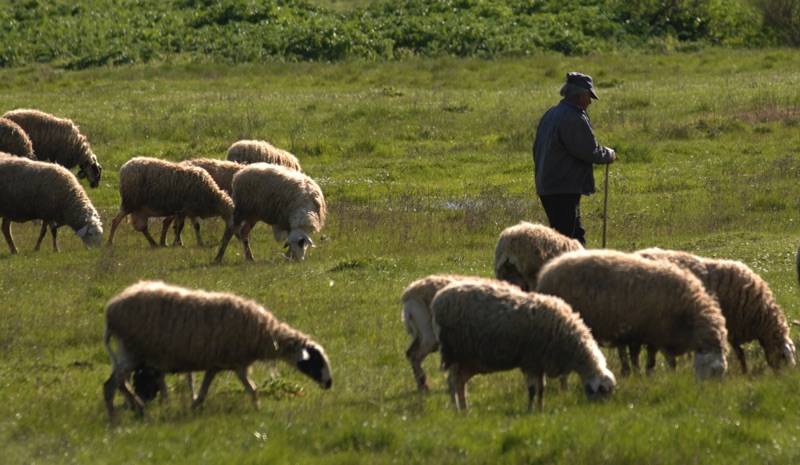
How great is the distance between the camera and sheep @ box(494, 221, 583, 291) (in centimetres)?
1405

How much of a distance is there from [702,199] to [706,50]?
24.0 m

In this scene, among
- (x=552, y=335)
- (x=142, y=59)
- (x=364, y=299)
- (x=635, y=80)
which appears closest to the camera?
(x=552, y=335)

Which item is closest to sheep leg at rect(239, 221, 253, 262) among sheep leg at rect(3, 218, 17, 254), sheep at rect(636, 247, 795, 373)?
sheep leg at rect(3, 218, 17, 254)

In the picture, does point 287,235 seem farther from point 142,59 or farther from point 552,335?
point 142,59

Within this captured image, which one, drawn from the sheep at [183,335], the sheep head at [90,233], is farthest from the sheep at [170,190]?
the sheep at [183,335]

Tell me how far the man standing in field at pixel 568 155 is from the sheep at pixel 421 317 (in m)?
3.48

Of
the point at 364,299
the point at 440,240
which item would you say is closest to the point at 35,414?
the point at 364,299

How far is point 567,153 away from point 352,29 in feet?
107

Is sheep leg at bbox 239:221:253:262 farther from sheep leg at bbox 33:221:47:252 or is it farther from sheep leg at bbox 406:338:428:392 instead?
sheep leg at bbox 406:338:428:392

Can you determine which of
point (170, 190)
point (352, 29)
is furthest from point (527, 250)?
point (352, 29)

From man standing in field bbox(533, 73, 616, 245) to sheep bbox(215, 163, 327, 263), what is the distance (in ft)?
16.8

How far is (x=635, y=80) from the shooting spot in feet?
131

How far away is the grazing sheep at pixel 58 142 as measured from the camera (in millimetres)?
26766

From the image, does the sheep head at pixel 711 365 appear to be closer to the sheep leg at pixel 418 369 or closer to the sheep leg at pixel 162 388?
the sheep leg at pixel 418 369
